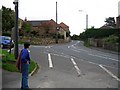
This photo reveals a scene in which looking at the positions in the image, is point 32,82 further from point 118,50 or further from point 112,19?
point 112,19

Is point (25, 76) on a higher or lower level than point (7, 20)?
lower

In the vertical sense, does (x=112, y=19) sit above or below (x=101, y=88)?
above

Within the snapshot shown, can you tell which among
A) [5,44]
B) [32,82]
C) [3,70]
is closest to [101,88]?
[32,82]

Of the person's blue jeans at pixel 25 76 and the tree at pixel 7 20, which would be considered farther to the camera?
the tree at pixel 7 20

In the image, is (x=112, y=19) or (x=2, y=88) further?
(x=112, y=19)

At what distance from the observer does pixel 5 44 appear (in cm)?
3550

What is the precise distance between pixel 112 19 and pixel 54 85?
426 ft

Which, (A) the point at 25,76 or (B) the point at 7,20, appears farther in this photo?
(B) the point at 7,20

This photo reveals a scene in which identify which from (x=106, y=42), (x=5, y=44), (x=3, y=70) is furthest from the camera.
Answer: (x=106, y=42)

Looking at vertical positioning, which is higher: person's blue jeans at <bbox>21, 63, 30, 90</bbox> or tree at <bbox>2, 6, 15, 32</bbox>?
tree at <bbox>2, 6, 15, 32</bbox>

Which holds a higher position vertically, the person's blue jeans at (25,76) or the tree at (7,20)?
the tree at (7,20)

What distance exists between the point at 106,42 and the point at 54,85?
3475 centimetres

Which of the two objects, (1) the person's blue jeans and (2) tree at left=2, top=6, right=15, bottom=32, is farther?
(2) tree at left=2, top=6, right=15, bottom=32

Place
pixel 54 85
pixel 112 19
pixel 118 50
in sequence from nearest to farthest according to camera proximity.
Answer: pixel 54 85 → pixel 118 50 → pixel 112 19
